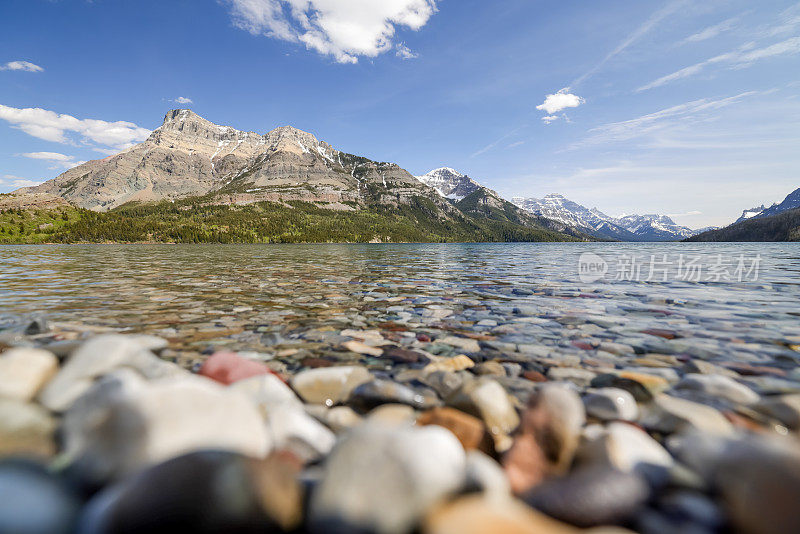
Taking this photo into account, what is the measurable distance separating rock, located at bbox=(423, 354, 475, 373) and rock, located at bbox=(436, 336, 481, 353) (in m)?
0.53

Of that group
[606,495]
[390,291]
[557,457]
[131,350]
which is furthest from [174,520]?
[390,291]

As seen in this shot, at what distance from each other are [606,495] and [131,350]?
613 centimetres

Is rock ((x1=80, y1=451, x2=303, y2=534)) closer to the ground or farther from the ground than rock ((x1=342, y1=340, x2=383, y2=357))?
farther from the ground

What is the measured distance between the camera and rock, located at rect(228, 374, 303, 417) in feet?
13.6

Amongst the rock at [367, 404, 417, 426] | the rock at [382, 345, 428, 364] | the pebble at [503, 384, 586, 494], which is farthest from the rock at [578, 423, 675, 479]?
the rock at [382, 345, 428, 364]

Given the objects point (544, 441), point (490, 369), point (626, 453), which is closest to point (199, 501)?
point (544, 441)

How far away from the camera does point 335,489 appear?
2.40m

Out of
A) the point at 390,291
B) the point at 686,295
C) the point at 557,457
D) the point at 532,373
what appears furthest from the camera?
the point at 390,291

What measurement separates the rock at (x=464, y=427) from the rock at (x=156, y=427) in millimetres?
1800

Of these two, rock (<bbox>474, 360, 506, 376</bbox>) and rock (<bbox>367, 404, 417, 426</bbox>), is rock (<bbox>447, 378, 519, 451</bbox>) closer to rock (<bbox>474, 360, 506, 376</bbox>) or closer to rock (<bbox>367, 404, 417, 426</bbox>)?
rock (<bbox>367, 404, 417, 426</bbox>)

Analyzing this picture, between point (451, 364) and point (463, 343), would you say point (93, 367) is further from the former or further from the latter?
point (463, 343)

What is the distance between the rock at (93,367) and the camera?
374 cm

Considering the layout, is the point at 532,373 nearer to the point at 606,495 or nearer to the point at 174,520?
the point at 606,495

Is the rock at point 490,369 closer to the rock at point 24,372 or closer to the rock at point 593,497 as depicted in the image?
the rock at point 593,497
